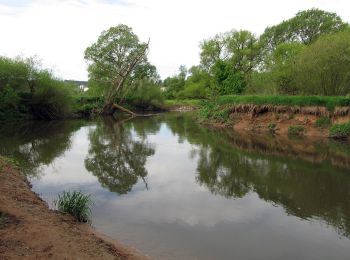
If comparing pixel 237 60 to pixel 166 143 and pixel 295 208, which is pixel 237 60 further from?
pixel 295 208

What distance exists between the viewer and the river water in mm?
7867

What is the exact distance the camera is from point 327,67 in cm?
2738

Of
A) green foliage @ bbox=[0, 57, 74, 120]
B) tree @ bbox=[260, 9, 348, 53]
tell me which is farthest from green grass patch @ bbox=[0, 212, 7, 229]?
tree @ bbox=[260, 9, 348, 53]

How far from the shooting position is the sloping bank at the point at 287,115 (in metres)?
Result: 25.3

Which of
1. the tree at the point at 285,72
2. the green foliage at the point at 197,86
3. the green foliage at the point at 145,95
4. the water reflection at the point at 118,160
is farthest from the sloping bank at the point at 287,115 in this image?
the green foliage at the point at 197,86

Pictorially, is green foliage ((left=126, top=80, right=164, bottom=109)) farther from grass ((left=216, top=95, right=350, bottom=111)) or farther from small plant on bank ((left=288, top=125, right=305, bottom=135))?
small plant on bank ((left=288, top=125, right=305, bottom=135))

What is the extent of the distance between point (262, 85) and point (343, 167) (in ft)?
71.0

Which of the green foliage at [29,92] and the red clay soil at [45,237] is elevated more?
the green foliage at [29,92]

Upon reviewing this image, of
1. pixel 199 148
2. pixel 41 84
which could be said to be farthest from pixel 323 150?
pixel 41 84

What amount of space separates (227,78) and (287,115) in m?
14.7

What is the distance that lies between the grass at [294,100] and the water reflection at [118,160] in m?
11.2

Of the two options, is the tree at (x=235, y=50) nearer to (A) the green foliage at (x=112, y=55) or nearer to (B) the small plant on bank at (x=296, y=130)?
(A) the green foliage at (x=112, y=55)

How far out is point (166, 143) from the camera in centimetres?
2338

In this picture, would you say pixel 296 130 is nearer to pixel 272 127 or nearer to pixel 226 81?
pixel 272 127
